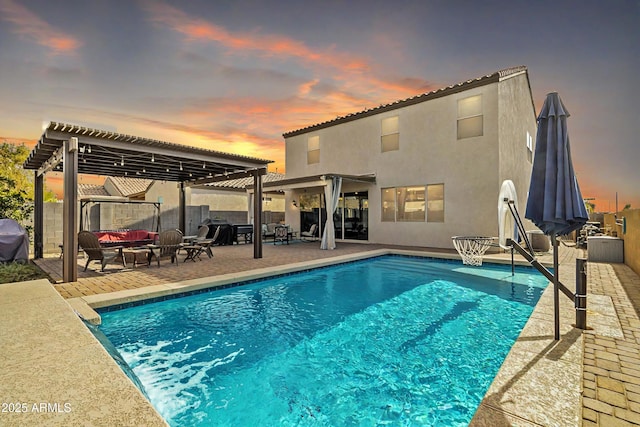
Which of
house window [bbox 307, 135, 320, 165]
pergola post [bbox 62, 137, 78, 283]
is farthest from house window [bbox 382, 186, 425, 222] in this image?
pergola post [bbox 62, 137, 78, 283]

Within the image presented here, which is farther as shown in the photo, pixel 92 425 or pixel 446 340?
pixel 446 340

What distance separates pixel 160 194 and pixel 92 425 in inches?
884

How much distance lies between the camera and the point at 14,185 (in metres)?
10.0

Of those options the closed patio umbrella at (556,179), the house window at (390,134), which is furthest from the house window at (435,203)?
the closed patio umbrella at (556,179)

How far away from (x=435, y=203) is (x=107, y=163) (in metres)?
11.4

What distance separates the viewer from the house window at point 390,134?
1288 cm

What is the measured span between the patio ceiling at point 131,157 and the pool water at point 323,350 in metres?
3.78

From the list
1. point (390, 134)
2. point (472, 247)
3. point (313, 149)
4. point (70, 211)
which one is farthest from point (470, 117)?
point (70, 211)

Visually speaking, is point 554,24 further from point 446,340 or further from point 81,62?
point 81,62

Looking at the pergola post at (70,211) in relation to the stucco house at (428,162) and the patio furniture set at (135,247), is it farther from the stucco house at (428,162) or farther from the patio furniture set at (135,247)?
the stucco house at (428,162)

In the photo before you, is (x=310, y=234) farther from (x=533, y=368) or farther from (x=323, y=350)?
(x=533, y=368)

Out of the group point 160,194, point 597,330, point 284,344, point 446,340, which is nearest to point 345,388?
point 284,344

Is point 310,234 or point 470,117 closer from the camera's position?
point 470,117

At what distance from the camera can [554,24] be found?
29.9ft
